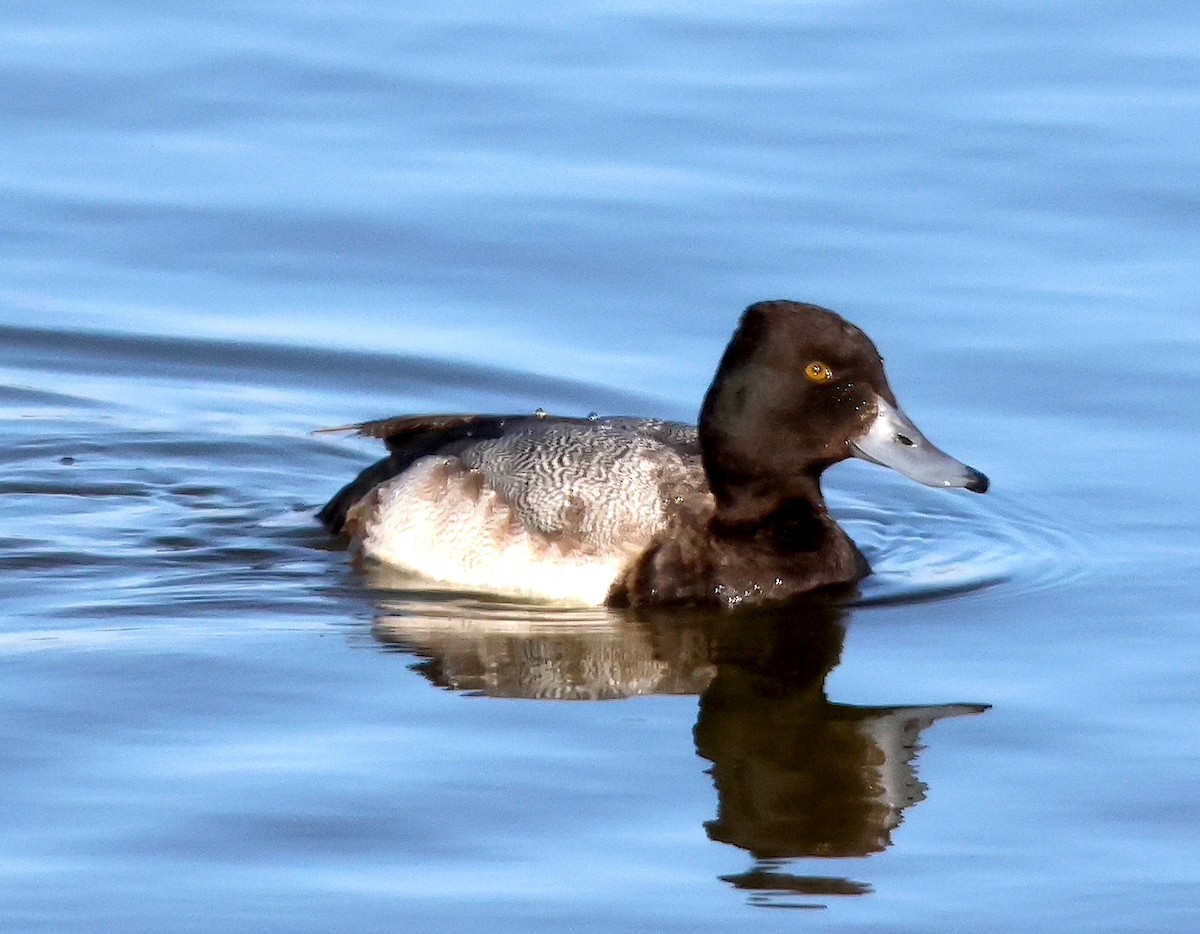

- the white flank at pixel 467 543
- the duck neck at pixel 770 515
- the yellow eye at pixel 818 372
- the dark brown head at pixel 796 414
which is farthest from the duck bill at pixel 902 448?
the white flank at pixel 467 543

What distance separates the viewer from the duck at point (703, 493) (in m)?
8.25

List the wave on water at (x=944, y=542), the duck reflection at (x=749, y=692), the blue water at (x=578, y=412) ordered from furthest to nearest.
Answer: the wave on water at (x=944, y=542), the duck reflection at (x=749, y=692), the blue water at (x=578, y=412)

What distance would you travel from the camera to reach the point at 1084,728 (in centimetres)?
707

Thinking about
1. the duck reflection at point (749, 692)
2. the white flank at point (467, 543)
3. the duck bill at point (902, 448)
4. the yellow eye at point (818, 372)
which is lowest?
the duck reflection at point (749, 692)

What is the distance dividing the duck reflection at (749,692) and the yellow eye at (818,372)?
30.5 inches

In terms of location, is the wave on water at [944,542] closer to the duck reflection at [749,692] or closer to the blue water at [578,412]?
the blue water at [578,412]

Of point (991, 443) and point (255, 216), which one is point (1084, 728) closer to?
point (991, 443)

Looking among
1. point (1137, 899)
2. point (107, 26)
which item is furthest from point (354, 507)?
point (107, 26)

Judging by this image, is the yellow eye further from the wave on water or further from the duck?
the wave on water

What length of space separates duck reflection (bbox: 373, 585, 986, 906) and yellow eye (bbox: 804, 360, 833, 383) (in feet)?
2.54

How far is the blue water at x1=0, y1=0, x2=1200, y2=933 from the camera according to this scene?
6.16 m

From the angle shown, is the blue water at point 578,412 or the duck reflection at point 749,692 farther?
the duck reflection at point 749,692

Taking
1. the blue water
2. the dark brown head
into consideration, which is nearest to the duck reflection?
the blue water

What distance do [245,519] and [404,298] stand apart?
1.96 m
